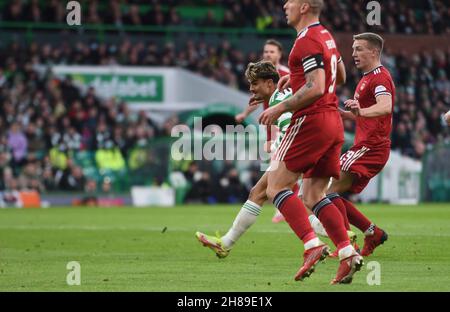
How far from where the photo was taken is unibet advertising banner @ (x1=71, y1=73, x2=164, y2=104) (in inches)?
1191

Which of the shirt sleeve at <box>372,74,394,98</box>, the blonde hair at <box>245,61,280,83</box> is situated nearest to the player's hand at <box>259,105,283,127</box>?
the blonde hair at <box>245,61,280,83</box>

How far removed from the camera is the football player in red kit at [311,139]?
27.5ft

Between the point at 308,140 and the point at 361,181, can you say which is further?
the point at 361,181

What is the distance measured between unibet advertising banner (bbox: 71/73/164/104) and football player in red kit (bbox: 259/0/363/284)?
21681mm

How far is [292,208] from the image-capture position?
343 inches

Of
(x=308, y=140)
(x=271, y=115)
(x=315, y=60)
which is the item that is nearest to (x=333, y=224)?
(x=308, y=140)

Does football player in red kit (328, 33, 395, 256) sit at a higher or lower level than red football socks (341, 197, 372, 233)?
higher

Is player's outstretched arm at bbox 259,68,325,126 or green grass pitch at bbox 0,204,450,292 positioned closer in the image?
player's outstretched arm at bbox 259,68,325,126

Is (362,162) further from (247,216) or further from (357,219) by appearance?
(247,216)

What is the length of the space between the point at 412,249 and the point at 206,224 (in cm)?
574

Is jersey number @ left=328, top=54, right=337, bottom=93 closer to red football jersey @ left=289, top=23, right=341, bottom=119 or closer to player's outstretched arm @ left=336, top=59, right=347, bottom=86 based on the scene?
red football jersey @ left=289, top=23, right=341, bottom=119

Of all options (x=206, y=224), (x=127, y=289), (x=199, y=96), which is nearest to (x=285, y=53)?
(x=199, y=96)

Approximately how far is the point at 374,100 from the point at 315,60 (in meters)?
3.06
